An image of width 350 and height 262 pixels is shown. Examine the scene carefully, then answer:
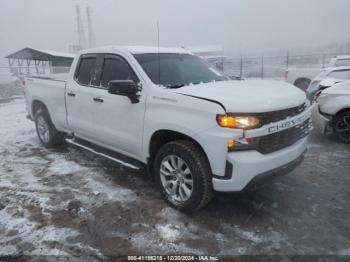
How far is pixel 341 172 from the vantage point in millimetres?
4738

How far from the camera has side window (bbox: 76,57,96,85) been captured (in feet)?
15.3

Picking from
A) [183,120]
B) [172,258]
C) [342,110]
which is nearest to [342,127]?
[342,110]

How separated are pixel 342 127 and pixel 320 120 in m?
0.46

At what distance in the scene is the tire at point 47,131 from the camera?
233 inches

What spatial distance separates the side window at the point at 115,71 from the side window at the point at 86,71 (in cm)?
28

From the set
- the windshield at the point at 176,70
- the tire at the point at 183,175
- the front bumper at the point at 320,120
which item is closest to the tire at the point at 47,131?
the windshield at the point at 176,70

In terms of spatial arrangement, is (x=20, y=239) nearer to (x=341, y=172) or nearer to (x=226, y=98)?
(x=226, y=98)

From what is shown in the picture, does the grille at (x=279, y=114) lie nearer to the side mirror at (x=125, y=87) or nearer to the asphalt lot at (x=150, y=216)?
the asphalt lot at (x=150, y=216)

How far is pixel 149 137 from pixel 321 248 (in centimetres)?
216

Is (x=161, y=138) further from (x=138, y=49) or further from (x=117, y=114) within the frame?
(x=138, y=49)

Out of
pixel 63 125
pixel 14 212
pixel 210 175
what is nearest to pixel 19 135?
pixel 63 125

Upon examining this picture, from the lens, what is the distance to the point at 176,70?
13.8 feet

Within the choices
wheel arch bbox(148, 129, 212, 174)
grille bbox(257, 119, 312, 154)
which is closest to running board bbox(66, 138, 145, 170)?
wheel arch bbox(148, 129, 212, 174)

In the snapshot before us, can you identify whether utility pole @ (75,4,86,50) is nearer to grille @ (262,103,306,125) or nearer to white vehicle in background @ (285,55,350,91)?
white vehicle in background @ (285,55,350,91)
